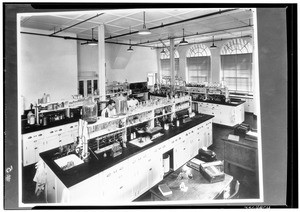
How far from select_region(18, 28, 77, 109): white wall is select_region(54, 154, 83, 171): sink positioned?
15.6 ft

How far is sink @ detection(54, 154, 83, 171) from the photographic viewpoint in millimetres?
3041

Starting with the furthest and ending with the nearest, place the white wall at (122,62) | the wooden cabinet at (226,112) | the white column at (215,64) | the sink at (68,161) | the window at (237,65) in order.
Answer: the white column at (215,64) → the window at (237,65) → the white wall at (122,62) → the wooden cabinet at (226,112) → the sink at (68,161)

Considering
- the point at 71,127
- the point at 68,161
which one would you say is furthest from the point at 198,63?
the point at 68,161

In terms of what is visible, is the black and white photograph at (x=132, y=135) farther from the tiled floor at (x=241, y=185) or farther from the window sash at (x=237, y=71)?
the window sash at (x=237, y=71)

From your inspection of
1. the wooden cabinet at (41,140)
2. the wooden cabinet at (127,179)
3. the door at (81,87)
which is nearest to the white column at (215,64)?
the door at (81,87)

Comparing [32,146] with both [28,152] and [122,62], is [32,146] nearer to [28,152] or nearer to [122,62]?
[28,152]

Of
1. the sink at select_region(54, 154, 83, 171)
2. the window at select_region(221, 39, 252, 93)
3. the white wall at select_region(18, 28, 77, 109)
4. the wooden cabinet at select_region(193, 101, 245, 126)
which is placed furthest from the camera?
the window at select_region(221, 39, 252, 93)

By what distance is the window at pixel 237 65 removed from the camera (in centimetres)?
1055

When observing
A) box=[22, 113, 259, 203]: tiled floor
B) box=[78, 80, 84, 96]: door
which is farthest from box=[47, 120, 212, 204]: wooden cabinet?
box=[78, 80, 84, 96]: door

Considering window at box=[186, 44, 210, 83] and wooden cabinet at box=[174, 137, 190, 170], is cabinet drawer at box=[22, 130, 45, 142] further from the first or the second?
window at box=[186, 44, 210, 83]

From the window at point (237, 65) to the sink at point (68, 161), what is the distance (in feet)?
33.1

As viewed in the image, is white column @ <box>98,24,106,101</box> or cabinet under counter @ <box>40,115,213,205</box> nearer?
cabinet under counter @ <box>40,115,213,205</box>

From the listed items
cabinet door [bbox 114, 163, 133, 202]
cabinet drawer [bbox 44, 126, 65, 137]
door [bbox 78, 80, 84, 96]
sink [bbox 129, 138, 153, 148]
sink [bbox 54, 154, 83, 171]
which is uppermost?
door [bbox 78, 80, 84, 96]

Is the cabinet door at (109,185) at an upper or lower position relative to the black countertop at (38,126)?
lower
